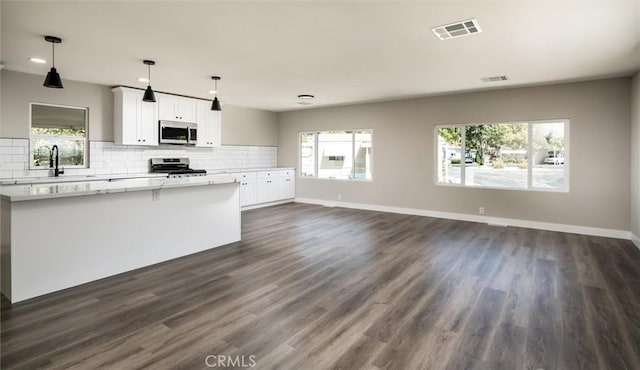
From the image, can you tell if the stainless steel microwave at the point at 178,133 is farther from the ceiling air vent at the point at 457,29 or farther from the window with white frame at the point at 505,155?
the ceiling air vent at the point at 457,29

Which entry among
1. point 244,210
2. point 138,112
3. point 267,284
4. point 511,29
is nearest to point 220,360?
point 267,284

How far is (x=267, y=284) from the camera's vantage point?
3396 mm

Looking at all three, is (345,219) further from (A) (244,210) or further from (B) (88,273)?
(B) (88,273)

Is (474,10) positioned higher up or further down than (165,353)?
higher up

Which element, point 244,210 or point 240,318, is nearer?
point 240,318

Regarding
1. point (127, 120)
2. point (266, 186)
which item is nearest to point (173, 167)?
point (127, 120)

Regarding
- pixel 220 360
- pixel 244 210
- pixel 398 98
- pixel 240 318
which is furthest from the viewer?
pixel 244 210

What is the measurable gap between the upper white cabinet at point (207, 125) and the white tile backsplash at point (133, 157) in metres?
0.31

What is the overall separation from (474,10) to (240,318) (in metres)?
3.24

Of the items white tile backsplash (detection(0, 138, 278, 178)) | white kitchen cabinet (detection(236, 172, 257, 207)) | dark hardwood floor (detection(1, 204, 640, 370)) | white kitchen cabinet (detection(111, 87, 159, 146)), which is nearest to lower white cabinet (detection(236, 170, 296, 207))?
white kitchen cabinet (detection(236, 172, 257, 207))

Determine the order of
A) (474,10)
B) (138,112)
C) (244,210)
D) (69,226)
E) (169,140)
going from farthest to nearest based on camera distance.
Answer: (244,210)
(169,140)
(138,112)
(69,226)
(474,10)

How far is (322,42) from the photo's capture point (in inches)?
148

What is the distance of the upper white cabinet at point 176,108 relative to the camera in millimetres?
6449

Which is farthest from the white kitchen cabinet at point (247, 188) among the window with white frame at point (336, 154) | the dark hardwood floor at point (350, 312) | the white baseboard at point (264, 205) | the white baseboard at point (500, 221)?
the dark hardwood floor at point (350, 312)
